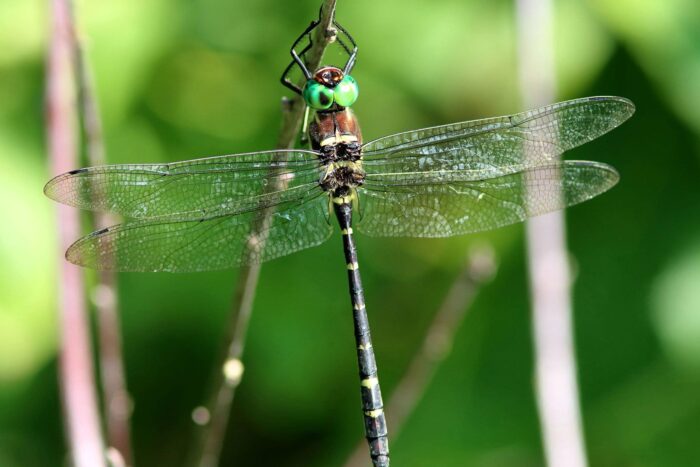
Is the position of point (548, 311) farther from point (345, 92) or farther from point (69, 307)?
point (69, 307)

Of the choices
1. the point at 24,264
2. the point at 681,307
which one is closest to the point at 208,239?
the point at 24,264

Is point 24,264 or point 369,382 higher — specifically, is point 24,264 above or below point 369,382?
above

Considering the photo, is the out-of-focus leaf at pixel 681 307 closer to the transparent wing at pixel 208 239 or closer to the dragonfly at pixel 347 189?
the dragonfly at pixel 347 189

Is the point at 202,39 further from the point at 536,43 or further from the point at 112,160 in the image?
the point at 536,43

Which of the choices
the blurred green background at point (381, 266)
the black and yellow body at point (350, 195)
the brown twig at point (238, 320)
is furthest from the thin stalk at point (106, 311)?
the blurred green background at point (381, 266)

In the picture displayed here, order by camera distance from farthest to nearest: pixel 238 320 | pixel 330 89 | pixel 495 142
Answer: pixel 495 142, pixel 330 89, pixel 238 320

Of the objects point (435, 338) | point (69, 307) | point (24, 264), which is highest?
point (24, 264)

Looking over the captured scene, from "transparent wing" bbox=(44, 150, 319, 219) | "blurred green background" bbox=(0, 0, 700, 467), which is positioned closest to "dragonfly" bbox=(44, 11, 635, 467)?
"transparent wing" bbox=(44, 150, 319, 219)
